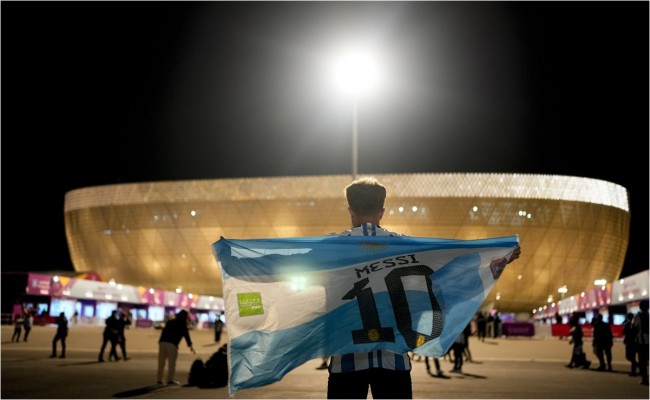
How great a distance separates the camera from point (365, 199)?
4.09m

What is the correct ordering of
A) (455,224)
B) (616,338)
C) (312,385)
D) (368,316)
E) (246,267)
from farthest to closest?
(455,224) → (616,338) → (312,385) → (246,267) → (368,316)

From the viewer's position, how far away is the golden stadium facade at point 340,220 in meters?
83.6

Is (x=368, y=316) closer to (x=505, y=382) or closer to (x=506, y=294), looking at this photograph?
(x=505, y=382)

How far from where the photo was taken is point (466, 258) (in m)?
4.50

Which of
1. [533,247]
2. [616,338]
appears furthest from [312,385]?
[533,247]

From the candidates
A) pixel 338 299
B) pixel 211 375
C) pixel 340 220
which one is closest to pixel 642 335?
pixel 211 375

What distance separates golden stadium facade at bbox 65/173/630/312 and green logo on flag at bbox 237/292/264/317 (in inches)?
2959

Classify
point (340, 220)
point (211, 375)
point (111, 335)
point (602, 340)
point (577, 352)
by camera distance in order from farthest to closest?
point (340, 220) < point (577, 352) < point (111, 335) < point (602, 340) < point (211, 375)

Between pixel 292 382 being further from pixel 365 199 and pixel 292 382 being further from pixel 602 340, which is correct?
pixel 365 199


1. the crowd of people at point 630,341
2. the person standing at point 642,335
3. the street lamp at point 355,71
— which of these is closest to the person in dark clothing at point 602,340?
the crowd of people at point 630,341

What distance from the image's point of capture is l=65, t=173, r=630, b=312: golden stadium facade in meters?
83.6

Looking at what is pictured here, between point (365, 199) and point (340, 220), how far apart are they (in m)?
80.0

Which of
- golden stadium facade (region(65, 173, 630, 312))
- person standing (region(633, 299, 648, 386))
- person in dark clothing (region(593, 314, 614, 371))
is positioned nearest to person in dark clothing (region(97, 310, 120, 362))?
person in dark clothing (region(593, 314, 614, 371))

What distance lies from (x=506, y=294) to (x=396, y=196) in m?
20.5
